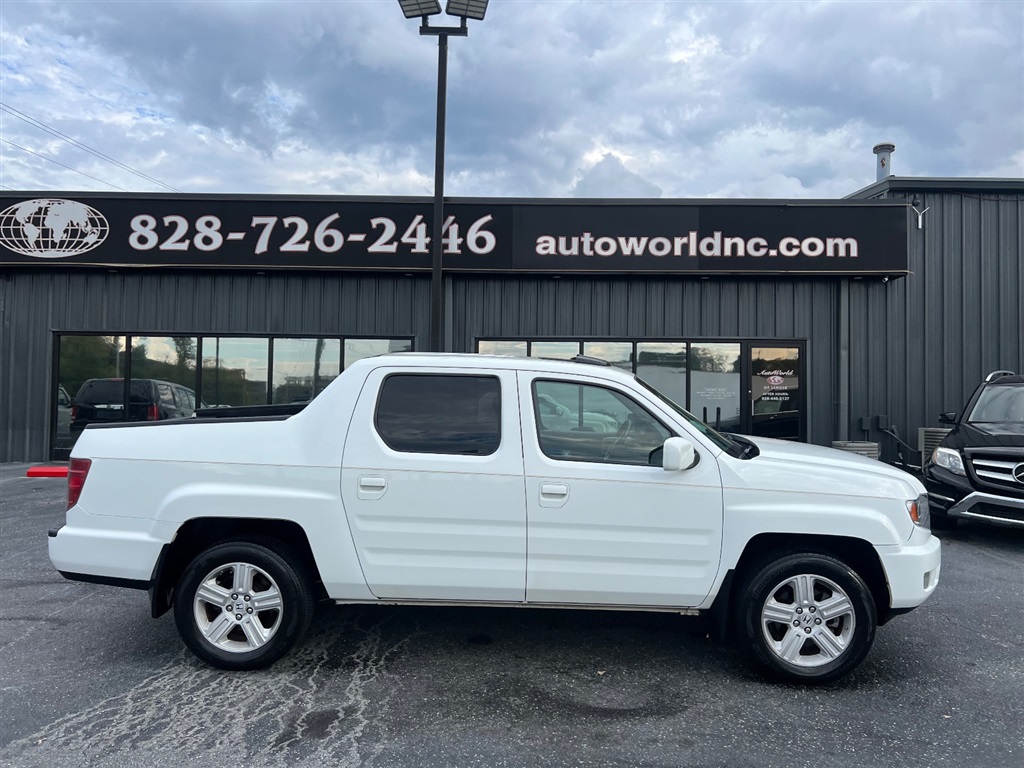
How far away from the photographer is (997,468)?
23.8 feet

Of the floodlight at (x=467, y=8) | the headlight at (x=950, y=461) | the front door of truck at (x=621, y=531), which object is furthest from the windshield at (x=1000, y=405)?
the floodlight at (x=467, y=8)

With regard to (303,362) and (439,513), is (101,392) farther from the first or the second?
(439,513)

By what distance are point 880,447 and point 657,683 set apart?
10198mm

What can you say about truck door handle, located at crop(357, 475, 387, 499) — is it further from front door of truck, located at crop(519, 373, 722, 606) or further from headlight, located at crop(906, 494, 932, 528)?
headlight, located at crop(906, 494, 932, 528)

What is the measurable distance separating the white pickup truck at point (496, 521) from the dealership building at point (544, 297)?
8374mm

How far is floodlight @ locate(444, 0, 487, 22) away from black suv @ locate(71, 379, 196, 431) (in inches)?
324

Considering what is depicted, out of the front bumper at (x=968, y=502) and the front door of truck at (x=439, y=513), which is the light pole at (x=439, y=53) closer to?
the front door of truck at (x=439, y=513)

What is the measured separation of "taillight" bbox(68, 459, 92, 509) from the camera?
400 cm

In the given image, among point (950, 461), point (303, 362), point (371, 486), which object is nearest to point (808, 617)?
point (371, 486)

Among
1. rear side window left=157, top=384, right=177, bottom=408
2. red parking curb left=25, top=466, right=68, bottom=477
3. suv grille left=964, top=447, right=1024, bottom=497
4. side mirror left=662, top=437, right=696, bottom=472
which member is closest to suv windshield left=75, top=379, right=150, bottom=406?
rear side window left=157, top=384, right=177, bottom=408

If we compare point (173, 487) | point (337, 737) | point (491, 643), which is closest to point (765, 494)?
point (491, 643)

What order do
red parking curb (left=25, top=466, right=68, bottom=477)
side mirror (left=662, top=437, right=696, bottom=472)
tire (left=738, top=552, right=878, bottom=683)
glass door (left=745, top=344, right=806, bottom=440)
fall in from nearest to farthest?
side mirror (left=662, top=437, right=696, bottom=472)
tire (left=738, top=552, right=878, bottom=683)
red parking curb (left=25, top=466, right=68, bottom=477)
glass door (left=745, top=344, right=806, bottom=440)

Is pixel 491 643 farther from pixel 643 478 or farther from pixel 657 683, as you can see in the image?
pixel 643 478

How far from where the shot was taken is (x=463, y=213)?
1205 centimetres
